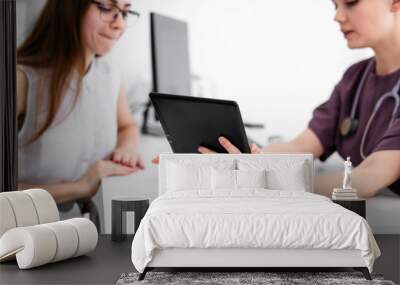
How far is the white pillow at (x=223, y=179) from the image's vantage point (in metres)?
5.79

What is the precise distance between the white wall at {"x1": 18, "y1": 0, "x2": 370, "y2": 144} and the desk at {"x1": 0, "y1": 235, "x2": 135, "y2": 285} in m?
2.17

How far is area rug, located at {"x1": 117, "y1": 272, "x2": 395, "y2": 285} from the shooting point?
4.46 meters

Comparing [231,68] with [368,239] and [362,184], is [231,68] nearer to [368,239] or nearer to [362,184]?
[362,184]

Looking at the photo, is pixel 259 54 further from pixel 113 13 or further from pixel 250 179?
pixel 250 179

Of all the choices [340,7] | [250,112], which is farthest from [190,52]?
[340,7]

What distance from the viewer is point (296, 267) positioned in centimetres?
491

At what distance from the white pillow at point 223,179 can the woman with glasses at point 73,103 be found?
147cm

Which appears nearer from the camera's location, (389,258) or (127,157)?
(389,258)

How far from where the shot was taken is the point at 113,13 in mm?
7105

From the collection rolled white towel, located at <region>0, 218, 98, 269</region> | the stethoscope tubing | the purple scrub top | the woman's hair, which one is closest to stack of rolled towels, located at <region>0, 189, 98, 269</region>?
rolled white towel, located at <region>0, 218, 98, 269</region>

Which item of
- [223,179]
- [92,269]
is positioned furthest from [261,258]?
[223,179]

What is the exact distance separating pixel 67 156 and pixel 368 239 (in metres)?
3.61

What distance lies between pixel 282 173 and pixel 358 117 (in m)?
1.31

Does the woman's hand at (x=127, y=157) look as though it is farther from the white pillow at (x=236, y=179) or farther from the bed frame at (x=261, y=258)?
the bed frame at (x=261, y=258)
